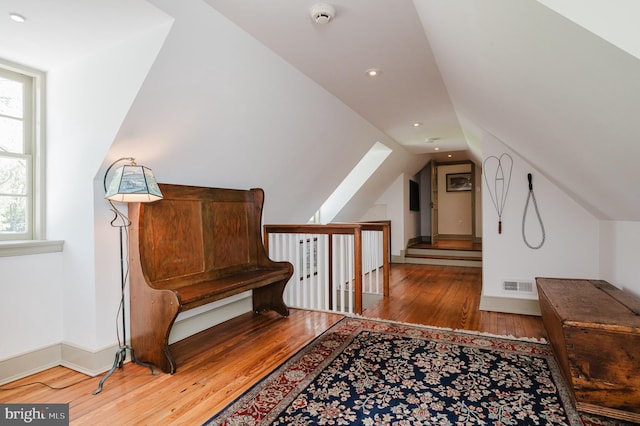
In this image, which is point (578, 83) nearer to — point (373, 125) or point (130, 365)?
point (130, 365)

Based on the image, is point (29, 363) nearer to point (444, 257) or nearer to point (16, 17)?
point (16, 17)

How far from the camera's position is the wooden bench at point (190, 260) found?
2398 mm

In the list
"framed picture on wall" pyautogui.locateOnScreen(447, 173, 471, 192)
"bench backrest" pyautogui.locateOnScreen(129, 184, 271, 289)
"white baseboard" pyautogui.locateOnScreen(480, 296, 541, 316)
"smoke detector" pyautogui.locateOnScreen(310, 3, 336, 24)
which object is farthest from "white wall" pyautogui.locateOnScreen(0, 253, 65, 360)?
"framed picture on wall" pyautogui.locateOnScreen(447, 173, 471, 192)

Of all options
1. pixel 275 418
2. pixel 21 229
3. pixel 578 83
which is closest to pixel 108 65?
pixel 21 229

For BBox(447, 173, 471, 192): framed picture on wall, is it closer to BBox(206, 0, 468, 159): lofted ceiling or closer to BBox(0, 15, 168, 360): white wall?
BBox(206, 0, 468, 159): lofted ceiling

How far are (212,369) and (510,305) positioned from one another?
10.5 ft

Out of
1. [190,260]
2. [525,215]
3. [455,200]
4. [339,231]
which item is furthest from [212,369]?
[455,200]

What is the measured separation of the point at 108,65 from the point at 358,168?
15.3 ft

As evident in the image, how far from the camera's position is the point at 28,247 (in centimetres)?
237

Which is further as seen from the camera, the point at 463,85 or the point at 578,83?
the point at 463,85

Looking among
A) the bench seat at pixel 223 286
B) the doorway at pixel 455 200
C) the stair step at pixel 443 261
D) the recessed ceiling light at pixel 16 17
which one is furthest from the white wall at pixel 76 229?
the doorway at pixel 455 200

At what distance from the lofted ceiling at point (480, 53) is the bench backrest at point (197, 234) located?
4.13 feet

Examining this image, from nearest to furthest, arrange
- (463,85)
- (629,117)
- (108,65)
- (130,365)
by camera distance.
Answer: (629,117)
(108,65)
(130,365)
(463,85)

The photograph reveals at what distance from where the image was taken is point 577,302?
7.41 ft
